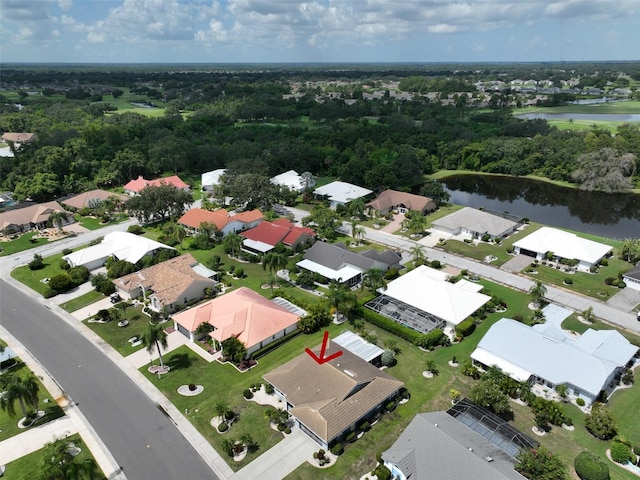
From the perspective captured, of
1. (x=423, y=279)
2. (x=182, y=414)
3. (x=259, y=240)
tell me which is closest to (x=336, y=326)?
(x=423, y=279)

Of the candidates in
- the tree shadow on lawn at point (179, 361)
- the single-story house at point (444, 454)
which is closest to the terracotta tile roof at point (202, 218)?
the tree shadow on lawn at point (179, 361)

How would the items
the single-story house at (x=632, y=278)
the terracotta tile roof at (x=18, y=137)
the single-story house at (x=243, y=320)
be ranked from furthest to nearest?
the terracotta tile roof at (x=18, y=137), the single-story house at (x=632, y=278), the single-story house at (x=243, y=320)

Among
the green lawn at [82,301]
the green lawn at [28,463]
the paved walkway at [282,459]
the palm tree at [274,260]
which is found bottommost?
the green lawn at [82,301]

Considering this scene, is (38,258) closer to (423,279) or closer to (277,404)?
(277,404)

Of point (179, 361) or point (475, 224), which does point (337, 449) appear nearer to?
point (179, 361)

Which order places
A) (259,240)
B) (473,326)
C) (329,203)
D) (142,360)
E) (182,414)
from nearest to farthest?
(182,414) < (142,360) < (473,326) < (259,240) < (329,203)

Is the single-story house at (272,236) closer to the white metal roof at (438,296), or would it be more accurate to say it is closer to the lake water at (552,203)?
the white metal roof at (438,296)

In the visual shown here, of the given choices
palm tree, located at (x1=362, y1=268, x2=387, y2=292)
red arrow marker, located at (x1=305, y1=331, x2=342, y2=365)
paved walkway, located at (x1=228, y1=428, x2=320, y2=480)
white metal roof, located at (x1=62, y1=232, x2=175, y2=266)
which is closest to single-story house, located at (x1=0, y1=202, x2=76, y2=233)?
white metal roof, located at (x1=62, y1=232, x2=175, y2=266)
